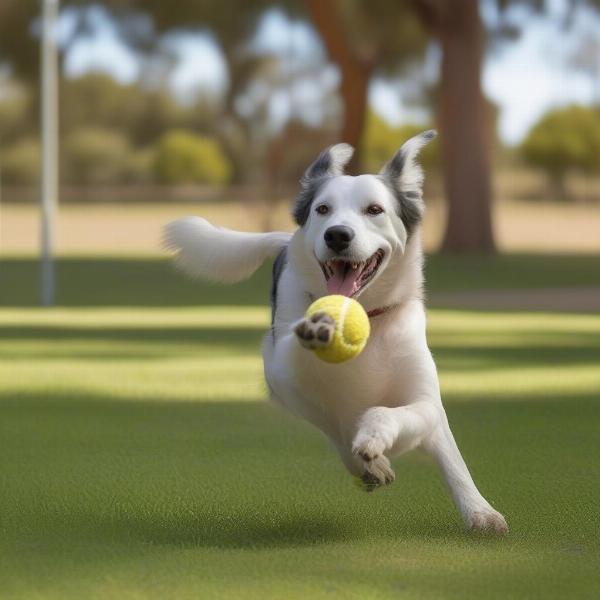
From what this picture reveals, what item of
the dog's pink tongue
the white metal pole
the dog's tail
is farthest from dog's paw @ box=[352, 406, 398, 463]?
the white metal pole

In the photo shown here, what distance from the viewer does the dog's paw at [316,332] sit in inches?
240

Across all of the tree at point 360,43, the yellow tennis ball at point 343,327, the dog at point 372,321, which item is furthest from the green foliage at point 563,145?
the yellow tennis ball at point 343,327

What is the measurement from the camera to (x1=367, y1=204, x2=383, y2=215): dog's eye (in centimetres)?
664

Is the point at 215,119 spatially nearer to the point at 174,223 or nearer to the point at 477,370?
the point at 477,370

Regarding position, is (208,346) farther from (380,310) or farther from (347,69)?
(347,69)

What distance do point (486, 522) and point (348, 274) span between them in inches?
45.2

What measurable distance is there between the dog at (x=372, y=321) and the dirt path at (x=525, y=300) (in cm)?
1449

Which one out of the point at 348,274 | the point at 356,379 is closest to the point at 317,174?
the point at 348,274

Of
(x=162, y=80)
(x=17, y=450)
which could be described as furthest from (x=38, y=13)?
(x=17, y=450)

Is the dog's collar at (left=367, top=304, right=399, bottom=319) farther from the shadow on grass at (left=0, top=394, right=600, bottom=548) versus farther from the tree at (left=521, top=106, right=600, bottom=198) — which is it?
the tree at (left=521, top=106, right=600, bottom=198)

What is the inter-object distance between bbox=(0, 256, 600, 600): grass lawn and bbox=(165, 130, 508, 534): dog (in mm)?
417

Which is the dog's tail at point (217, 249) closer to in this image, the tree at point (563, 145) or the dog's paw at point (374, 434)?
the dog's paw at point (374, 434)

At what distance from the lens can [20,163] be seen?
2911 inches

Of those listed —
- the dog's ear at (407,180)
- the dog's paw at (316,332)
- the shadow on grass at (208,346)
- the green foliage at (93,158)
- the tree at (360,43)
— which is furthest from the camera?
the green foliage at (93,158)
